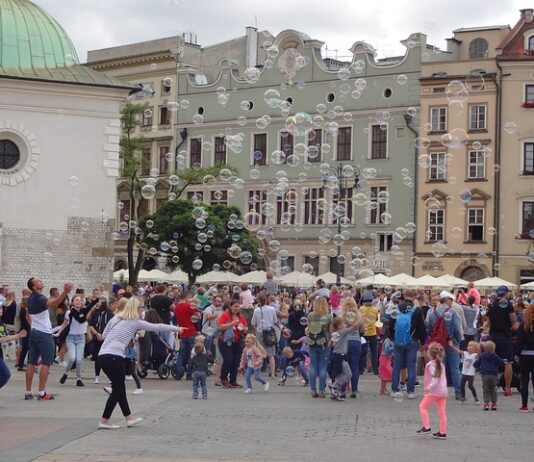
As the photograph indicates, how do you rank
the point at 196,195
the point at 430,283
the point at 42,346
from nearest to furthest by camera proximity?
the point at 42,346 → the point at 430,283 → the point at 196,195

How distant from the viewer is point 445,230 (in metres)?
59.3

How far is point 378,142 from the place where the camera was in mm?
61500

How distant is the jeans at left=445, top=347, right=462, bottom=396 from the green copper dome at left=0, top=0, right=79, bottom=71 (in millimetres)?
17321

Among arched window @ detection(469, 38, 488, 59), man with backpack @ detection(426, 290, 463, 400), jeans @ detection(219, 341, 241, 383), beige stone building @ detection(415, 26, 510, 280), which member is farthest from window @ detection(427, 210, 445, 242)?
man with backpack @ detection(426, 290, 463, 400)

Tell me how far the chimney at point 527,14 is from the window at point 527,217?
9598 mm

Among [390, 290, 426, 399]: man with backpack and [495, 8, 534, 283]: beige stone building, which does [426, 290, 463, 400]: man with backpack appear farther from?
[495, 8, 534, 283]: beige stone building

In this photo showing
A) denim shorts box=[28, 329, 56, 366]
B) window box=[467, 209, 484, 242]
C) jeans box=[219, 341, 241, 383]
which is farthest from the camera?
window box=[467, 209, 484, 242]

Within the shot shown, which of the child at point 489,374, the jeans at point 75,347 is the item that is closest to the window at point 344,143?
the jeans at point 75,347

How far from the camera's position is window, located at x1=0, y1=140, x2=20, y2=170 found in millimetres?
32875

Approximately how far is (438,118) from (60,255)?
99.3 ft

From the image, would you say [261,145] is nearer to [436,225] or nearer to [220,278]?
[436,225]

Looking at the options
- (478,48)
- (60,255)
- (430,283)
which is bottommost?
(430,283)

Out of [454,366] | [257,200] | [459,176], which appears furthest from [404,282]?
[257,200]

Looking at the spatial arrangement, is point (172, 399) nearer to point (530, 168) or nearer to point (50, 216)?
point (50, 216)
